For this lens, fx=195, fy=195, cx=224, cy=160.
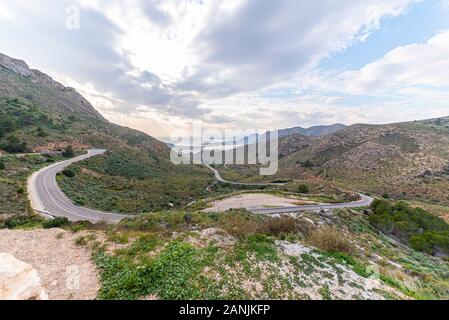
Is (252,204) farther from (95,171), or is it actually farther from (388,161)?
(388,161)

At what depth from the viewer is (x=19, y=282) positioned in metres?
5.20

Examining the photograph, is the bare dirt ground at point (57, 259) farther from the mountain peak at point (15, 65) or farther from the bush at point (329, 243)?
the mountain peak at point (15, 65)

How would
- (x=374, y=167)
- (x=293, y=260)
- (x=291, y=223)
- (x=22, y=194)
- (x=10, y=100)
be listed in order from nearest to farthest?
(x=293, y=260)
(x=291, y=223)
(x=22, y=194)
(x=374, y=167)
(x=10, y=100)

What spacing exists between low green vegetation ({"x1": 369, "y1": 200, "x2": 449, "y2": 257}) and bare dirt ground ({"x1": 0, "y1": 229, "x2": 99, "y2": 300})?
22.7 m

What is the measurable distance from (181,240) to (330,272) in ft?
19.1

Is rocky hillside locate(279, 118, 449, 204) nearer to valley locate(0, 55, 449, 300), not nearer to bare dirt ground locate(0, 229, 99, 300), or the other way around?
valley locate(0, 55, 449, 300)

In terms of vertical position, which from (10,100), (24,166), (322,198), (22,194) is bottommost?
(322,198)

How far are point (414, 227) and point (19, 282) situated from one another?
27.9 metres

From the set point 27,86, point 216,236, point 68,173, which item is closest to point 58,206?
point 68,173

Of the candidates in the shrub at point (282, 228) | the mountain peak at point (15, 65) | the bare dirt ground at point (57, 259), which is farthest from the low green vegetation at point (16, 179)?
the mountain peak at point (15, 65)

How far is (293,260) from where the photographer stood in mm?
7355

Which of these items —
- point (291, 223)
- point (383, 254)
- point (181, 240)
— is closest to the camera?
point (181, 240)

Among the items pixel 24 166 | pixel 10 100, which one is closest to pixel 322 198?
pixel 24 166
